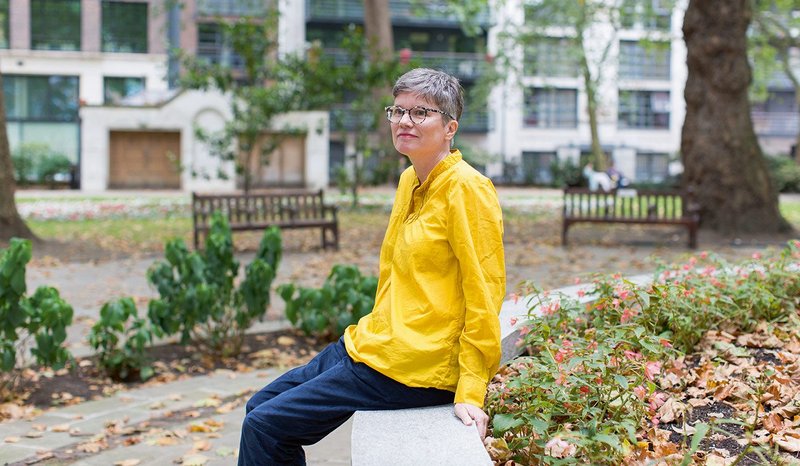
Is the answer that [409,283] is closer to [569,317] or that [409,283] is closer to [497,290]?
[497,290]

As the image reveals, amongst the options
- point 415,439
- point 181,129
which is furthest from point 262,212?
point 181,129

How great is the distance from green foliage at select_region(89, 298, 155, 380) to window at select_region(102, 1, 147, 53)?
41.1m

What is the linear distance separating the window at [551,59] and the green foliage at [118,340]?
30188 mm

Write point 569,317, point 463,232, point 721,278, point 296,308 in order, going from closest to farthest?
point 463,232, point 569,317, point 721,278, point 296,308

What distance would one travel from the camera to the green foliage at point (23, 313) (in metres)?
5.23

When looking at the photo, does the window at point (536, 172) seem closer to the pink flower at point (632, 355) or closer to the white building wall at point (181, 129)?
the white building wall at point (181, 129)

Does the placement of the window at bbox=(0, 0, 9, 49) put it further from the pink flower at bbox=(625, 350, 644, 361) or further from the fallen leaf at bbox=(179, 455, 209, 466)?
the pink flower at bbox=(625, 350, 644, 361)

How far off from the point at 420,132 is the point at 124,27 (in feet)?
147

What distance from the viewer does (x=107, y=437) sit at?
16.5 feet

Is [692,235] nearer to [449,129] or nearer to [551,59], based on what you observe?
[449,129]

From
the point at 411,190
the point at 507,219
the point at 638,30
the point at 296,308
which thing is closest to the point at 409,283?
the point at 411,190

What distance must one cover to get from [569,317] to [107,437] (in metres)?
2.53

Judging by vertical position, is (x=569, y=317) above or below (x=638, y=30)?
below

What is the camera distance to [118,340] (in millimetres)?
6133
